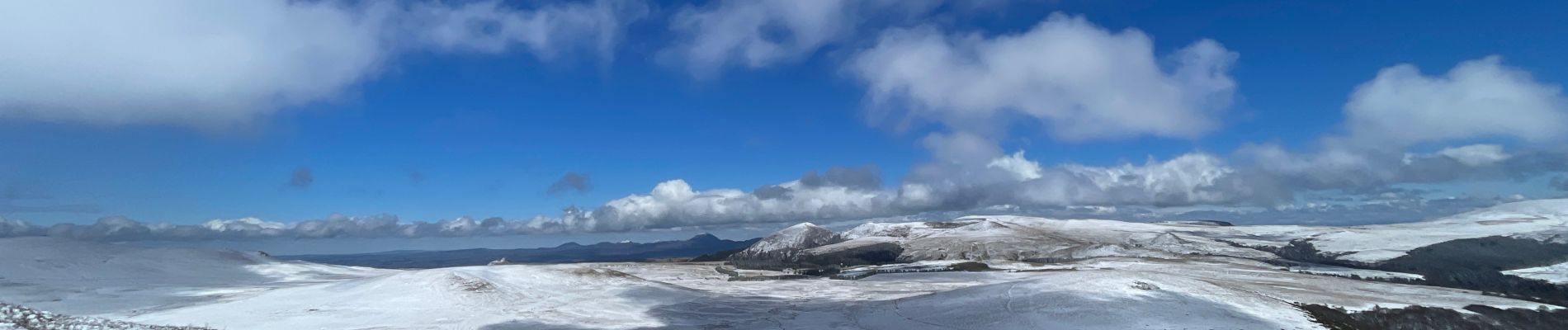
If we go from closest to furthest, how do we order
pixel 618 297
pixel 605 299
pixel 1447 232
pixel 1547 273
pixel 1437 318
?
pixel 1437 318 < pixel 605 299 < pixel 618 297 < pixel 1547 273 < pixel 1447 232

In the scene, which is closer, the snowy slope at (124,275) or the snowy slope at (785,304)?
the snowy slope at (785,304)

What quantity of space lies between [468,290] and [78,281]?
27.9 m

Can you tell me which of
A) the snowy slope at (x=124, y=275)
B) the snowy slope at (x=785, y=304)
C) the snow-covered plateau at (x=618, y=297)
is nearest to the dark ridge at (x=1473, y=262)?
the snow-covered plateau at (x=618, y=297)

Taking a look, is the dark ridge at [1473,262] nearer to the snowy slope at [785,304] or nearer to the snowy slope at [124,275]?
the snowy slope at [785,304]

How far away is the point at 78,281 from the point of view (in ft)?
187

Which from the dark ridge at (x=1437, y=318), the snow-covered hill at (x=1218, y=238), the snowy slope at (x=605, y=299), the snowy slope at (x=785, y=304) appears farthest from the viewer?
the snow-covered hill at (x=1218, y=238)

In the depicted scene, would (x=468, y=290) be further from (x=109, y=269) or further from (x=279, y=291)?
(x=109, y=269)

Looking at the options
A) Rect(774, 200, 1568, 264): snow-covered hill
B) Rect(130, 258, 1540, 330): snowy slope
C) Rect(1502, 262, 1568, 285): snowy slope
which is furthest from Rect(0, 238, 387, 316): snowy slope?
Rect(1502, 262, 1568, 285): snowy slope

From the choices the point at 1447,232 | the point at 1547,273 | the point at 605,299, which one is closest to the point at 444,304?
the point at 605,299

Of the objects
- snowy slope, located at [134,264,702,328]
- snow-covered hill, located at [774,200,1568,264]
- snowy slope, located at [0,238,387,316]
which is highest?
snow-covered hill, located at [774,200,1568,264]

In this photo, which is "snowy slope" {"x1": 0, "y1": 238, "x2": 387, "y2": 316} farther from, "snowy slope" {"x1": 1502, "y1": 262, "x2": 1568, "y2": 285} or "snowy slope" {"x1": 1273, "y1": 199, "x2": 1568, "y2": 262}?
"snowy slope" {"x1": 1273, "y1": 199, "x2": 1568, "y2": 262}

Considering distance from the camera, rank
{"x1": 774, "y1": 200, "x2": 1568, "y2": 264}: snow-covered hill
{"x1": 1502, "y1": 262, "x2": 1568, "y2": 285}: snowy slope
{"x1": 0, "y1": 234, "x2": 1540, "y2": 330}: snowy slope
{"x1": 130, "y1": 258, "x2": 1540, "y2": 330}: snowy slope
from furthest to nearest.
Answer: {"x1": 774, "y1": 200, "x2": 1568, "y2": 264}: snow-covered hill, {"x1": 1502, "y1": 262, "x2": 1568, "y2": 285}: snowy slope, {"x1": 0, "y1": 234, "x2": 1540, "y2": 330}: snowy slope, {"x1": 130, "y1": 258, "x2": 1540, "y2": 330}: snowy slope

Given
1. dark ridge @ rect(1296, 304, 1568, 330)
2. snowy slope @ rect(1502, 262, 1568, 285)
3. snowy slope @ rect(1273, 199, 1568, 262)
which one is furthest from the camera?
snowy slope @ rect(1273, 199, 1568, 262)

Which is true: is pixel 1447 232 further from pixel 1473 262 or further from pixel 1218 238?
pixel 1218 238
